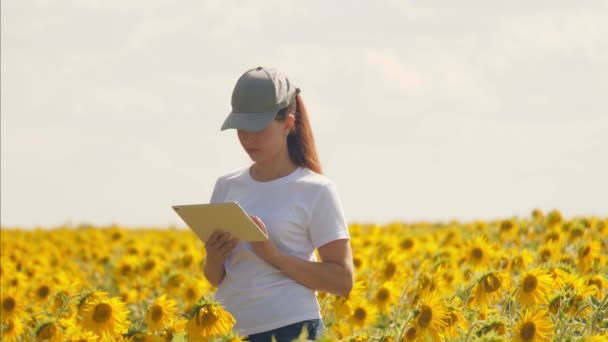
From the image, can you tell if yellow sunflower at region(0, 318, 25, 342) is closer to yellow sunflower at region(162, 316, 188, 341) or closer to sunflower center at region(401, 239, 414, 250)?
yellow sunflower at region(162, 316, 188, 341)

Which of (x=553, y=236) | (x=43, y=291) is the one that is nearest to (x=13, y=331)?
(x=43, y=291)

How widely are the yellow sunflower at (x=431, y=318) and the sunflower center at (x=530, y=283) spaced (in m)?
0.97

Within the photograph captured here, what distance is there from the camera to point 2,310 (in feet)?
25.3

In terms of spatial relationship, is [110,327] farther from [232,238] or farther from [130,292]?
[130,292]

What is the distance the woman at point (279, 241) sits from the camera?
4.77 metres

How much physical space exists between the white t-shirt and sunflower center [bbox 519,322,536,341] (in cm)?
87

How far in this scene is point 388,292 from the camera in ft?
24.3

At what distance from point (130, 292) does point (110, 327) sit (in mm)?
3955

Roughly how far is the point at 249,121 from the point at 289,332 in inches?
37.8

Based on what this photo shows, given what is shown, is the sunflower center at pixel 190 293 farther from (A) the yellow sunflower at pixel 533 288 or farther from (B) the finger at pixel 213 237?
(B) the finger at pixel 213 237

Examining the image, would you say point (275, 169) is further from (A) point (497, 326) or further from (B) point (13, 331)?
(B) point (13, 331)

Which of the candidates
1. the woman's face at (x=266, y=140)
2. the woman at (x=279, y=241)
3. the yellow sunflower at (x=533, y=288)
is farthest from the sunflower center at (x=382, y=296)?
the woman's face at (x=266, y=140)

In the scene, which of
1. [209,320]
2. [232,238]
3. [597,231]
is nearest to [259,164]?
[232,238]

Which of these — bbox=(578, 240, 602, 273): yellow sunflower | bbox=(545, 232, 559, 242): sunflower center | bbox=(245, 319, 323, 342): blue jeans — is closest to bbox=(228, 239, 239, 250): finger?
bbox=(245, 319, 323, 342): blue jeans
